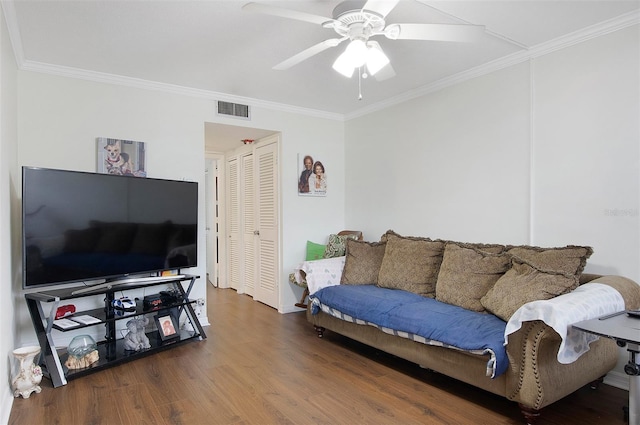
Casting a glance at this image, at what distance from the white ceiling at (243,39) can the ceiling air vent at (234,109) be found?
0.72 feet

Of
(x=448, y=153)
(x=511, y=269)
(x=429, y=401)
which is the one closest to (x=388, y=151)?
(x=448, y=153)

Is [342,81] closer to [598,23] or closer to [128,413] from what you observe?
[598,23]

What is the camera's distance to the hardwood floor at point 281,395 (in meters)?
2.21

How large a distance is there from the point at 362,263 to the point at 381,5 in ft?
7.97

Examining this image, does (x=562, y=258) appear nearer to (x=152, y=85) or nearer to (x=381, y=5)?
(x=381, y=5)

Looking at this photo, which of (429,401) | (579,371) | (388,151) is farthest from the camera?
(388,151)

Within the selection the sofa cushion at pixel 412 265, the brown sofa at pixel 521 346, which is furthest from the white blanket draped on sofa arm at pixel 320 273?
the sofa cushion at pixel 412 265

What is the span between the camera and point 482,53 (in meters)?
3.10

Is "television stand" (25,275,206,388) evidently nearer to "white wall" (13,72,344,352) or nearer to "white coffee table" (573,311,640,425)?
"white wall" (13,72,344,352)

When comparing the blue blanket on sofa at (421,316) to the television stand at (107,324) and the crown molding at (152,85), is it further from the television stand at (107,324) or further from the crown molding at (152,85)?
the crown molding at (152,85)

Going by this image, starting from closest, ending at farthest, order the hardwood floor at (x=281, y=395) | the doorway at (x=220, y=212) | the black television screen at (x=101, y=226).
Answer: the hardwood floor at (x=281, y=395)
the black television screen at (x=101, y=226)
the doorway at (x=220, y=212)

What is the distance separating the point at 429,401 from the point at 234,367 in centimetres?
143

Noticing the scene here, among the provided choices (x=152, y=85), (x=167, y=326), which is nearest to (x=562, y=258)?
(x=167, y=326)

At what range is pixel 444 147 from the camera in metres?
3.73
